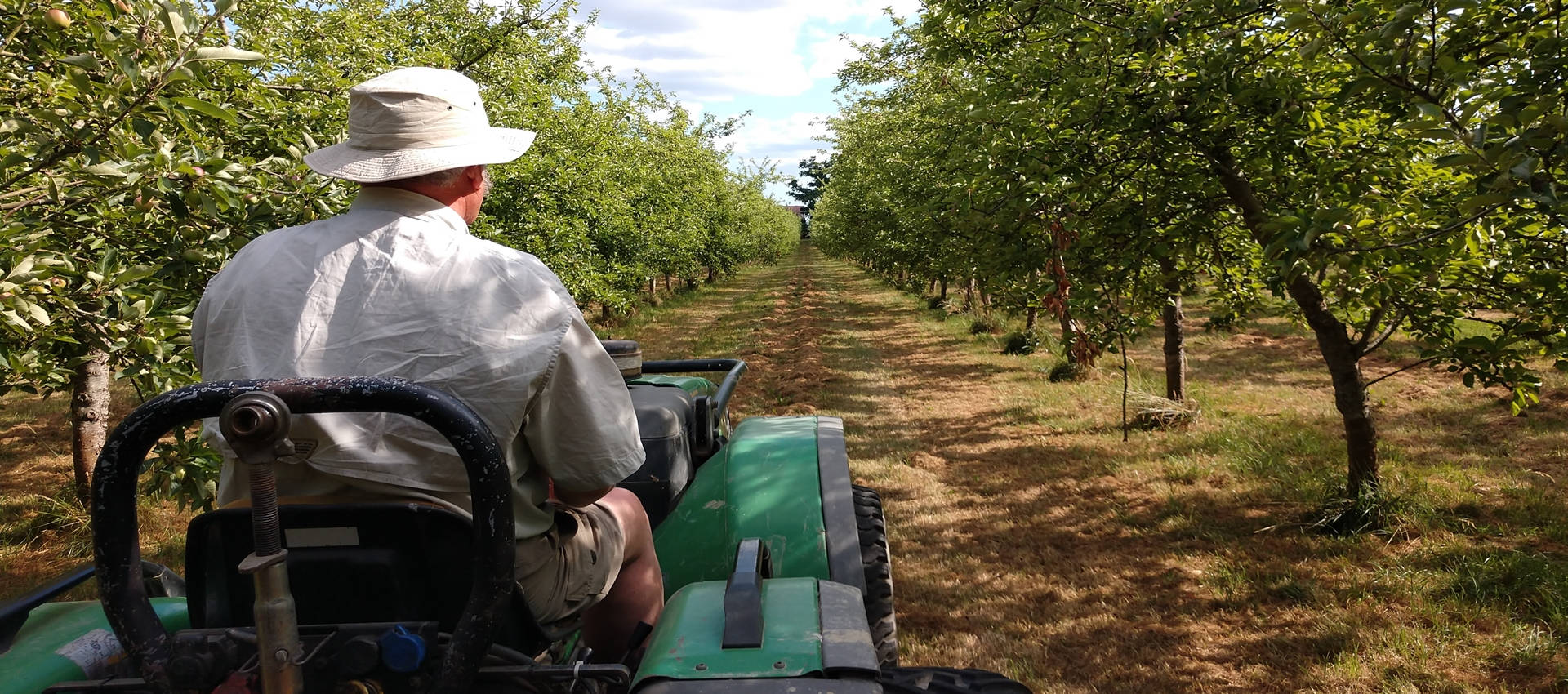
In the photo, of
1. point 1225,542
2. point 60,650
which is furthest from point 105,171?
point 1225,542

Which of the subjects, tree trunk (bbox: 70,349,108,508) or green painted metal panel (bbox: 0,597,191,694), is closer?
green painted metal panel (bbox: 0,597,191,694)

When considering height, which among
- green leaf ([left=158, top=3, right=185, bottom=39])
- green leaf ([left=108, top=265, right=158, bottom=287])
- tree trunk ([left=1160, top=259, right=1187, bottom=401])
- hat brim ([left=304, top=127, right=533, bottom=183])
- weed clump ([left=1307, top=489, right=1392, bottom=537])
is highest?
green leaf ([left=158, top=3, right=185, bottom=39])

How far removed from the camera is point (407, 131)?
175 centimetres

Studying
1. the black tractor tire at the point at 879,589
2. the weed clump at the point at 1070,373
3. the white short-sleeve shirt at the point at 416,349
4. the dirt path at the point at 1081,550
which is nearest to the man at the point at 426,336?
the white short-sleeve shirt at the point at 416,349

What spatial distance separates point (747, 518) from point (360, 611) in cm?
127

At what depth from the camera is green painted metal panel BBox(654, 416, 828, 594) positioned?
2537 millimetres

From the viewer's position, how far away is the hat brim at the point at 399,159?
5.54ft

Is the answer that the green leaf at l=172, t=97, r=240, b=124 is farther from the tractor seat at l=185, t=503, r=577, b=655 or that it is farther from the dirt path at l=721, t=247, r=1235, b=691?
the dirt path at l=721, t=247, r=1235, b=691

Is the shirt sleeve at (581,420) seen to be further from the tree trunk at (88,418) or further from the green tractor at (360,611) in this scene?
the tree trunk at (88,418)

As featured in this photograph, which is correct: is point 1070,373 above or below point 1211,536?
above

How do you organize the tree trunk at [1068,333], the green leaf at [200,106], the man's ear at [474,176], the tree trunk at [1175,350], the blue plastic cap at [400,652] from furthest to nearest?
1. the tree trunk at [1175,350]
2. the tree trunk at [1068,333]
3. the green leaf at [200,106]
4. the man's ear at [474,176]
5. the blue plastic cap at [400,652]

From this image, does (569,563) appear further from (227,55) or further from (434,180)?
(227,55)

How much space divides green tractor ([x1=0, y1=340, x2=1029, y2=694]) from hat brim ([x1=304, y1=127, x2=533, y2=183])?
564 millimetres

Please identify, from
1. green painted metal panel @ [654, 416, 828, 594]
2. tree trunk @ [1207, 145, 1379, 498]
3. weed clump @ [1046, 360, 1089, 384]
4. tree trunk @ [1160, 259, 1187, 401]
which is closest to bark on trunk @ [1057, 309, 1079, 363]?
tree trunk @ [1207, 145, 1379, 498]
